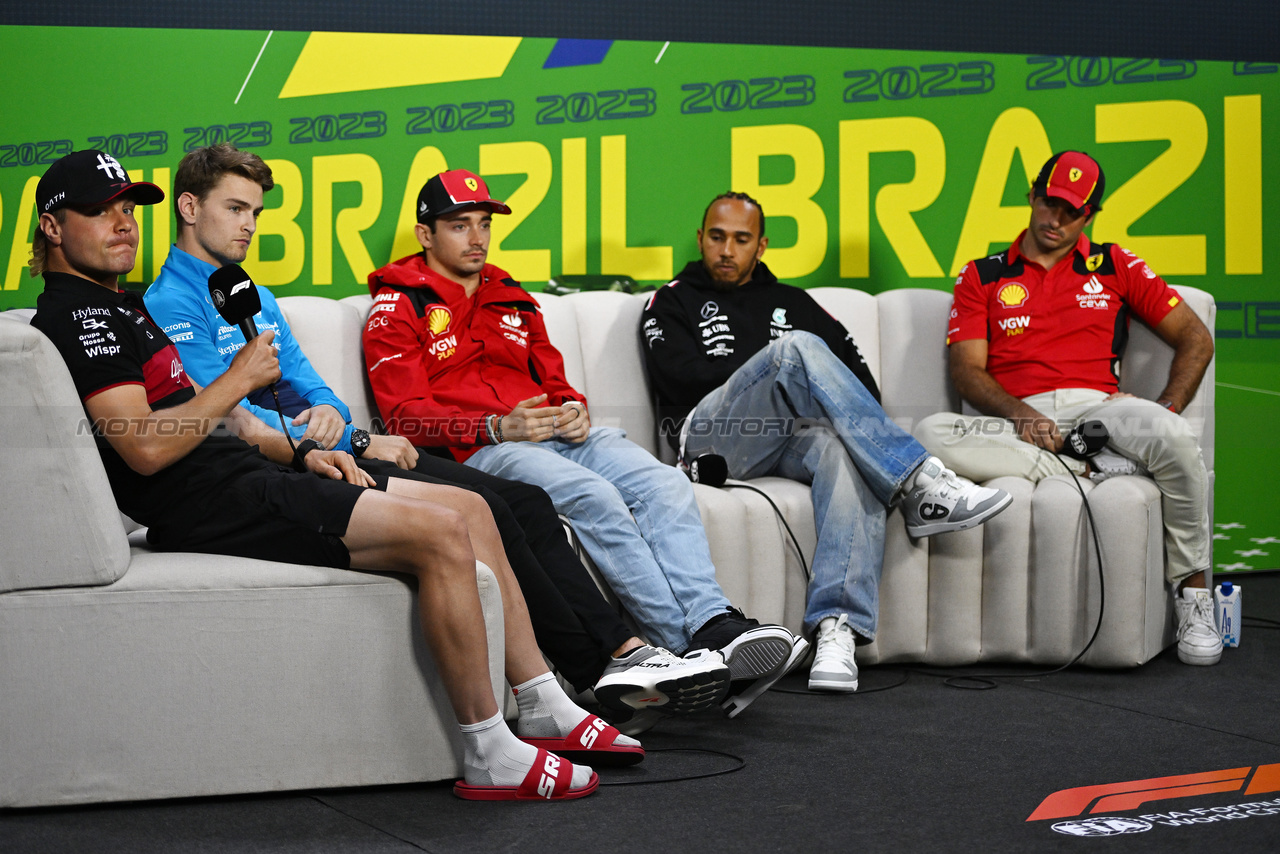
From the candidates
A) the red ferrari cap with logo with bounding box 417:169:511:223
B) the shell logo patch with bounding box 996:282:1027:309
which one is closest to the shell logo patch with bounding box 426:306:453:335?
the red ferrari cap with logo with bounding box 417:169:511:223

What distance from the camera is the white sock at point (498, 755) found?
1971 mm

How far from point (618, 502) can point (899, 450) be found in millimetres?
715

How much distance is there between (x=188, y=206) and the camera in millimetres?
2533

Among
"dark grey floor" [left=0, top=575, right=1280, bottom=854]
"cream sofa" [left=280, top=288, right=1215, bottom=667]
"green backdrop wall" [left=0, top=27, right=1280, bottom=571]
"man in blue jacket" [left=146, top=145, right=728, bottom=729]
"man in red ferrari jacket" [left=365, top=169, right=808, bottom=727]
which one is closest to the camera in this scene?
"dark grey floor" [left=0, top=575, right=1280, bottom=854]

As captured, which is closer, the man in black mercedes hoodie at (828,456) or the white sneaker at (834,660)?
the white sneaker at (834,660)

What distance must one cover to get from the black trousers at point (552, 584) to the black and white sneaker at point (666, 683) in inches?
3.3

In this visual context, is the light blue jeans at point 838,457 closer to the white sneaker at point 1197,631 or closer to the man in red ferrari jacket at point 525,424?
the man in red ferrari jacket at point 525,424

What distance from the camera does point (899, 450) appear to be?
9.04 feet

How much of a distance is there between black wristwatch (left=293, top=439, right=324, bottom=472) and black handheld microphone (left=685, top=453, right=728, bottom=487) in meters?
1.01

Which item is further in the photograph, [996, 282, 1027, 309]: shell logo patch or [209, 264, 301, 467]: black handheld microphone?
[996, 282, 1027, 309]: shell logo patch

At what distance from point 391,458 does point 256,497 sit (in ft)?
1.63

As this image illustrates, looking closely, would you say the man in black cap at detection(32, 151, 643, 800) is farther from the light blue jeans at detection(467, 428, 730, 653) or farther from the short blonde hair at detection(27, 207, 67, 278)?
the light blue jeans at detection(467, 428, 730, 653)

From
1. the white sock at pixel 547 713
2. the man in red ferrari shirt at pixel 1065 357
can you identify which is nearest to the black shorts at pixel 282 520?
the white sock at pixel 547 713

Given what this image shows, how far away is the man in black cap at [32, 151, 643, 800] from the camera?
77.2 inches
